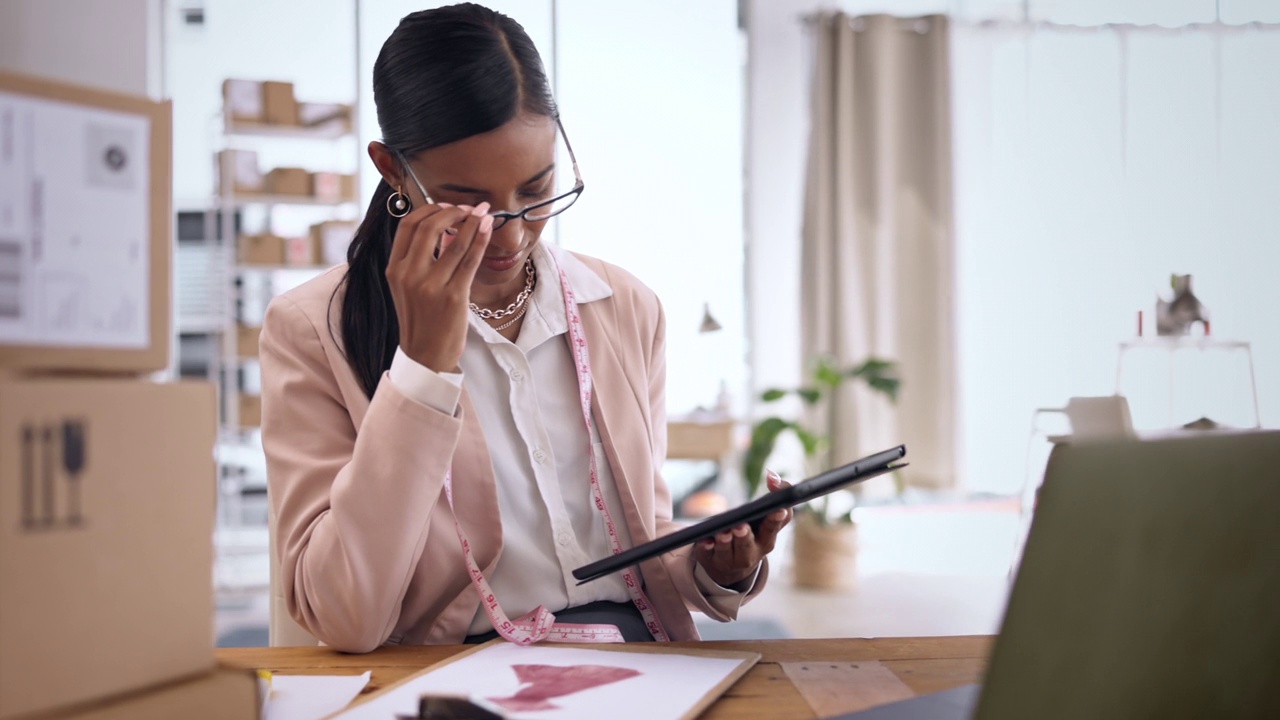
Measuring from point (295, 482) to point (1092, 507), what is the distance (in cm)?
82

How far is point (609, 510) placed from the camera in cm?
122

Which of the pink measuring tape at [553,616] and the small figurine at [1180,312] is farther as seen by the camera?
the small figurine at [1180,312]

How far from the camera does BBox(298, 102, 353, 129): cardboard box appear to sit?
4.34m

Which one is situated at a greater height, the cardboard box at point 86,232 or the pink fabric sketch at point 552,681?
the cardboard box at point 86,232

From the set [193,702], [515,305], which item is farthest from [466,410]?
[193,702]

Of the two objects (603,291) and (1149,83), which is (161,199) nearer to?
(603,291)

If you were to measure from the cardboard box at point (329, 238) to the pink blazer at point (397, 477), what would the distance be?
3.13 metres

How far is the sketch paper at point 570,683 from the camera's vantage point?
69cm

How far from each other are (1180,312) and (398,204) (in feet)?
13.4

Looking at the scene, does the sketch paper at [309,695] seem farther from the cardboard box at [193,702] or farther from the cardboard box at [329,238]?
the cardboard box at [329,238]

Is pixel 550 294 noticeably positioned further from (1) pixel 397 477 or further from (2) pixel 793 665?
(2) pixel 793 665

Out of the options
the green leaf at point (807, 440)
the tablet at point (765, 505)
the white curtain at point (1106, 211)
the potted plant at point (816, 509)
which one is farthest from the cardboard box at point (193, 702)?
the white curtain at point (1106, 211)

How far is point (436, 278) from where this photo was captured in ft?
3.28

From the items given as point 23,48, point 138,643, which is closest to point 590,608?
point 138,643
